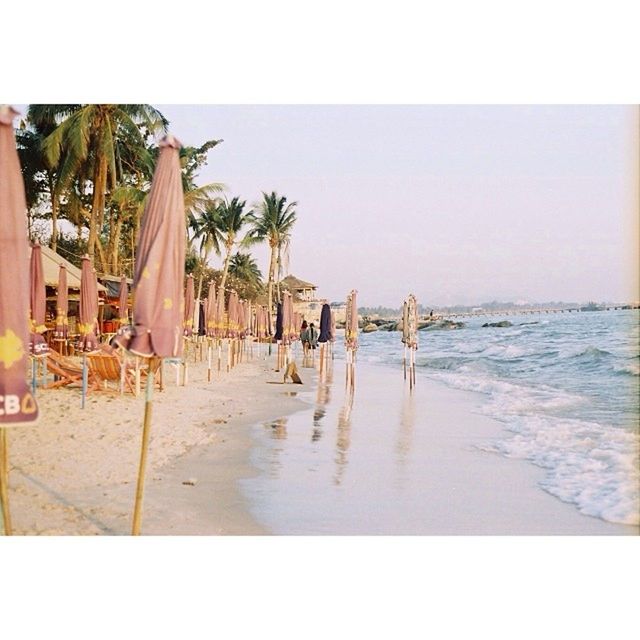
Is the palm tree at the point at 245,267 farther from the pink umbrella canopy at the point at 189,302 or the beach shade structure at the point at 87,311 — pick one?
the beach shade structure at the point at 87,311

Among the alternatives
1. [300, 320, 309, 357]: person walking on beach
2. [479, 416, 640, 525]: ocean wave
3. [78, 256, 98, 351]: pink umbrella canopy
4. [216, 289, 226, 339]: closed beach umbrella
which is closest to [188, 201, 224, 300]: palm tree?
[216, 289, 226, 339]: closed beach umbrella

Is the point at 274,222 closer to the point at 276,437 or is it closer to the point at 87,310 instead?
the point at 87,310

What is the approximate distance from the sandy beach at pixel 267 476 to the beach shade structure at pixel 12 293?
1.48m

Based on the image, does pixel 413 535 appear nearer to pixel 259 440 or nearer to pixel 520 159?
pixel 259 440

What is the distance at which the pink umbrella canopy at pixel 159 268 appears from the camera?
4.12 m

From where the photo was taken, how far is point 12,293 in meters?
3.82

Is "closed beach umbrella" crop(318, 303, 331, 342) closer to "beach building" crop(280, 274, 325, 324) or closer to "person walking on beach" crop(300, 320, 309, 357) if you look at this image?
"beach building" crop(280, 274, 325, 324)

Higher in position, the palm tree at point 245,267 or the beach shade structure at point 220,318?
the palm tree at point 245,267

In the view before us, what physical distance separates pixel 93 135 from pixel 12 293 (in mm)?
8331

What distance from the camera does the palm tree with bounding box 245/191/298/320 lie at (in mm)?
9562

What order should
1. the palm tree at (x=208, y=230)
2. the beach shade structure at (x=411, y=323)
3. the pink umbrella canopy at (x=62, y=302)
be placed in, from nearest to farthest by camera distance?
the pink umbrella canopy at (x=62, y=302), the beach shade structure at (x=411, y=323), the palm tree at (x=208, y=230)

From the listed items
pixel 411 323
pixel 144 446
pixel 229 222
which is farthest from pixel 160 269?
pixel 411 323

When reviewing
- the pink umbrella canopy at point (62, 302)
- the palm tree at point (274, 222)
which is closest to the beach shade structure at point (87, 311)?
the pink umbrella canopy at point (62, 302)
